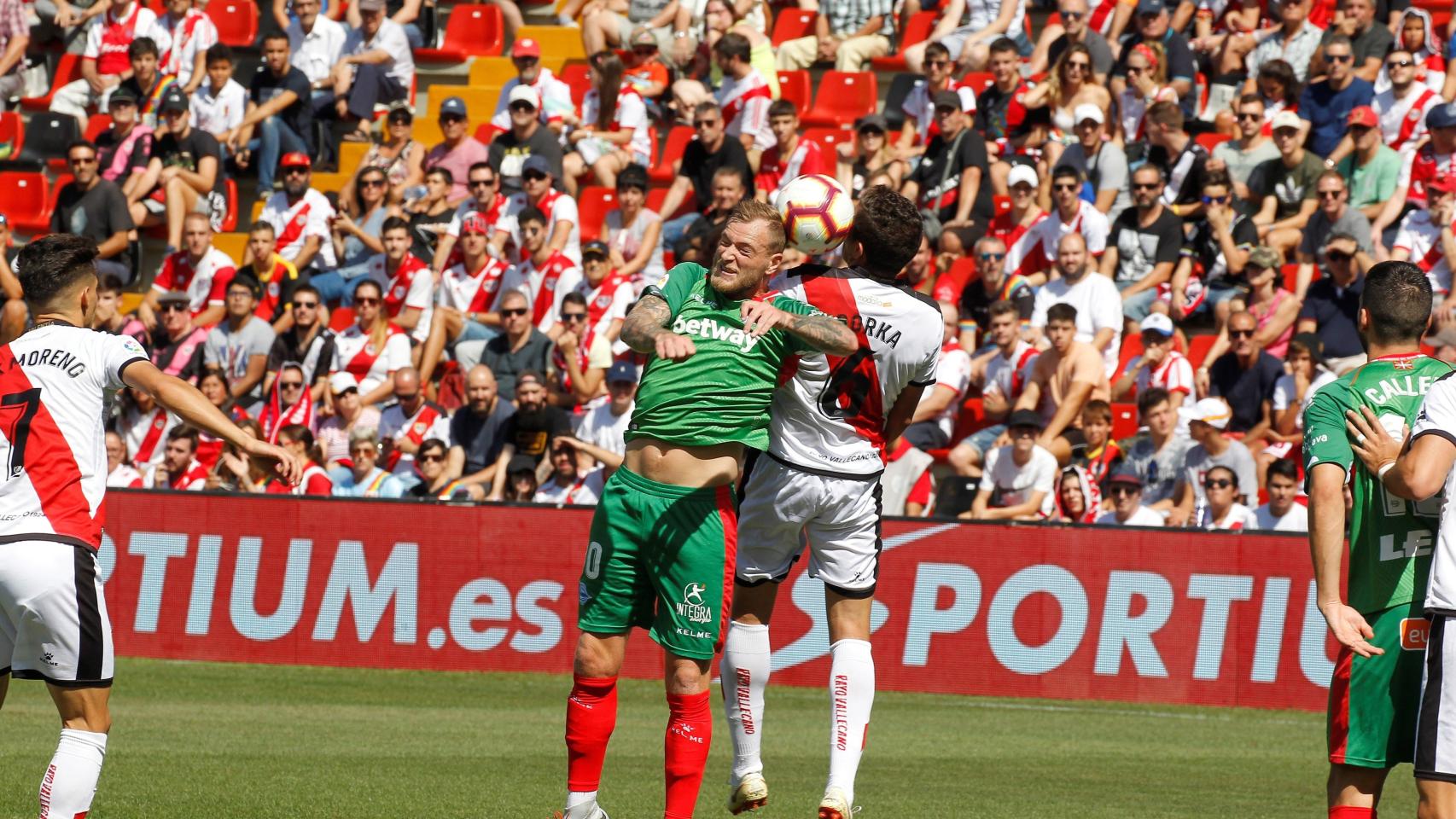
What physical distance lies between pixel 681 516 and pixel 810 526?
43.0 inches

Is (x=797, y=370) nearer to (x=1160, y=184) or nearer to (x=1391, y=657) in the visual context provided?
(x=1391, y=657)

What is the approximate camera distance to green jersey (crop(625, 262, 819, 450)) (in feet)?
24.2

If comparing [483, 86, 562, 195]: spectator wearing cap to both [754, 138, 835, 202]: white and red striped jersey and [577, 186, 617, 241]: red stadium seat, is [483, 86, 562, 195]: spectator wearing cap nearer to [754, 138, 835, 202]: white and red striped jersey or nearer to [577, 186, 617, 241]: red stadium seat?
[577, 186, 617, 241]: red stadium seat

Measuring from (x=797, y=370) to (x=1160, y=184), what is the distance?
34.5 ft

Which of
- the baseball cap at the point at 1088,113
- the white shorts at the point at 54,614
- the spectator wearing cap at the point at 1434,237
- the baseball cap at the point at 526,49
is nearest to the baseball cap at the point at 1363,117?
the spectator wearing cap at the point at 1434,237

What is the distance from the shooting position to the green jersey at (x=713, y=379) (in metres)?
7.38

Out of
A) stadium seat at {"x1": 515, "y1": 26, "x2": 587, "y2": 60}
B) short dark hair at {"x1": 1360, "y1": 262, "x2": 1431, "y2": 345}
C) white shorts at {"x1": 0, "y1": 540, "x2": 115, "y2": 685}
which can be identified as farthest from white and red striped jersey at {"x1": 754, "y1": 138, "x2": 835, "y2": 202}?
white shorts at {"x1": 0, "y1": 540, "x2": 115, "y2": 685}

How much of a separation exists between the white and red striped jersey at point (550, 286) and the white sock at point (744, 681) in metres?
10.8

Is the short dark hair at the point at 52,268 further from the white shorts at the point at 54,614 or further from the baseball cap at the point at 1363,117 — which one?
the baseball cap at the point at 1363,117

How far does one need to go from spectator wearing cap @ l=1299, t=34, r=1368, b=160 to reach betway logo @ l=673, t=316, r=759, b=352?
1179cm

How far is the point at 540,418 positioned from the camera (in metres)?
17.0

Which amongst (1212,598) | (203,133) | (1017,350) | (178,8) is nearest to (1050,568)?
(1212,598)

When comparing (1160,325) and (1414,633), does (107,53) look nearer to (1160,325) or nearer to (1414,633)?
(1160,325)

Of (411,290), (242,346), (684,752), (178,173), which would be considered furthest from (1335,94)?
(684,752)
